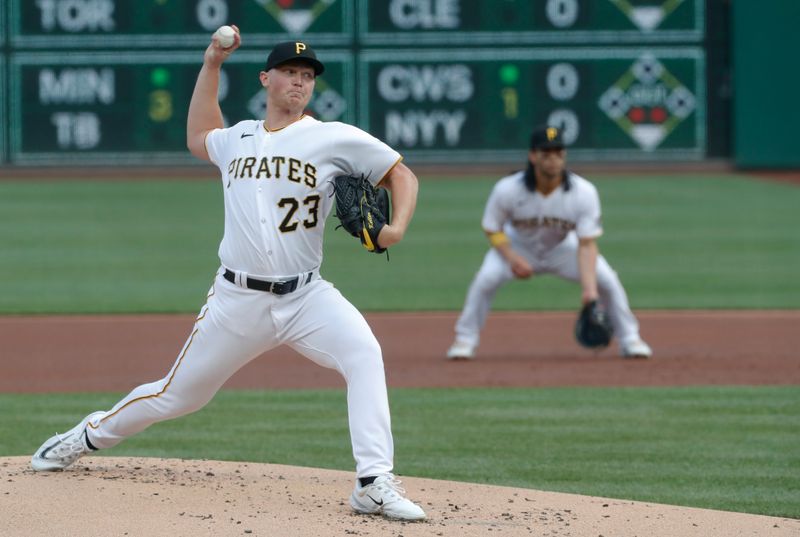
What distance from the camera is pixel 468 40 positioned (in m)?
23.1

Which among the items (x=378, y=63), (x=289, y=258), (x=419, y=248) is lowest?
(x=419, y=248)

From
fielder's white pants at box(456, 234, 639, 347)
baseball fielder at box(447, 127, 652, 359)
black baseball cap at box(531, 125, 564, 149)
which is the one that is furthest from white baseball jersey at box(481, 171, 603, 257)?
black baseball cap at box(531, 125, 564, 149)

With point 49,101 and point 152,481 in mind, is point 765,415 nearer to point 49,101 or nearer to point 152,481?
point 152,481

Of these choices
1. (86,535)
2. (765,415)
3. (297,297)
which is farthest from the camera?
(765,415)

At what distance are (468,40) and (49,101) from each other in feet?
21.1

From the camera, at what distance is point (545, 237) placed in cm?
967

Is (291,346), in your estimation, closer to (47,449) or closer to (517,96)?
(47,449)

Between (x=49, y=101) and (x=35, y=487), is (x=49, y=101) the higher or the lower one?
the higher one

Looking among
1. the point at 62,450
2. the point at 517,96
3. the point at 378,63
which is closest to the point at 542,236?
the point at 62,450

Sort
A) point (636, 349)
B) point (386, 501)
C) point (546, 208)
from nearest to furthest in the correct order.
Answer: point (386, 501) → point (546, 208) → point (636, 349)

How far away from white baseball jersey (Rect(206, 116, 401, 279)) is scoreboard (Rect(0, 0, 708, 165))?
57.7ft

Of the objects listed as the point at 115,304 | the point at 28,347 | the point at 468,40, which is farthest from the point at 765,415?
the point at 468,40

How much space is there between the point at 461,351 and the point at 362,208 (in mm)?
4620

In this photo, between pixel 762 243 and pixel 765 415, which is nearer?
pixel 765 415
